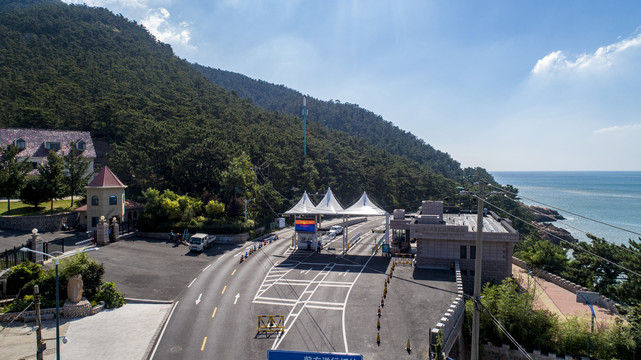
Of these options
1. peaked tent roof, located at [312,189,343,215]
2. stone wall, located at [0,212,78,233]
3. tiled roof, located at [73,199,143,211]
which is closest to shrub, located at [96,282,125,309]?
stone wall, located at [0,212,78,233]

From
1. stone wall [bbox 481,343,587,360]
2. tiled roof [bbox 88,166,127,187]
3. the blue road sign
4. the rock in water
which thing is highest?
tiled roof [bbox 88,166,127,187]

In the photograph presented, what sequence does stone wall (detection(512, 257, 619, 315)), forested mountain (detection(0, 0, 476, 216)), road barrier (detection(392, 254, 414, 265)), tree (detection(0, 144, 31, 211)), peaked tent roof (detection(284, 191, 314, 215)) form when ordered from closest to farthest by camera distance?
stone wall (detection(512, 257, 619, 315)), road barrier (detection(392, 254, 414, 265)), tree (detection(0, 144, 31, 211)), peaked tent roof (detection(284, 191, 314, 215)), forested mountain (detection(0, 0, 476, 216))

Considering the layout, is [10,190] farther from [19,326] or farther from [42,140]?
[19,326]

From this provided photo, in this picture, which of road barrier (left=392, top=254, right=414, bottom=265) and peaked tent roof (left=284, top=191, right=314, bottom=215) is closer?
road barrier (left=392, top=254, right=414, bottom=265)

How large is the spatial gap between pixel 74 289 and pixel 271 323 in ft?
46.1

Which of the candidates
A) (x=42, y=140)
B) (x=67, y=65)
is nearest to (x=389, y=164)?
(x=42, y=140)

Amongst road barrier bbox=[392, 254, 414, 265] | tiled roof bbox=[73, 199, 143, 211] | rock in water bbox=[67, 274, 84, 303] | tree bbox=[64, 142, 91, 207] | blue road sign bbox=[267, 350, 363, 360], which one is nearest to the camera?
blue road sign bbox=[267, 350, 363, 360]

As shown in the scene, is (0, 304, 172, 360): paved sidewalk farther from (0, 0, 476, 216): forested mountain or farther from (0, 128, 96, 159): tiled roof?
(0, 128, 96, 159): tiled roof

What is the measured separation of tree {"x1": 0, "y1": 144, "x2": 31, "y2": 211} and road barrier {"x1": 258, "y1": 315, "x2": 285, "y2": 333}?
3485 centimetres

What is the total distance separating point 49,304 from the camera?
78.2ft

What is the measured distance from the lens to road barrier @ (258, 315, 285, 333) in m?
21.3

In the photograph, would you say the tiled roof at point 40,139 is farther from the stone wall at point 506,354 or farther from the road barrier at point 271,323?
the stone wall at point 506,354

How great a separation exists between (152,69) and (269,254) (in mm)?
90556

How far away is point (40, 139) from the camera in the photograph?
54375mm
